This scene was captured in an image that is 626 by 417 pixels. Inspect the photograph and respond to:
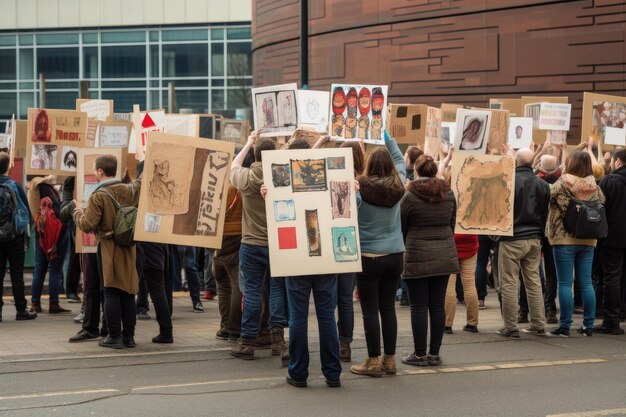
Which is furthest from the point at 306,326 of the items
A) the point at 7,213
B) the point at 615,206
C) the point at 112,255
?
the point at 7,213

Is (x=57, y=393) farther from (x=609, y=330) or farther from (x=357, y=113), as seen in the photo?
(x=609, y=330)

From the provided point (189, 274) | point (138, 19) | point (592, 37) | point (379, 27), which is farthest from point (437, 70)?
point (138, 19)

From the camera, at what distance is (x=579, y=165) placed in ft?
35.7

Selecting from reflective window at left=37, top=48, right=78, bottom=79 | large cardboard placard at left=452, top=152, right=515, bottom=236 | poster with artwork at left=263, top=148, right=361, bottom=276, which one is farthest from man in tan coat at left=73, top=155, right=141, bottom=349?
reflective window at left=37, top=48, right=78, bottom=79

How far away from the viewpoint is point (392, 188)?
8.48 meters

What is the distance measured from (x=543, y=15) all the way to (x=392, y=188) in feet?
40.6

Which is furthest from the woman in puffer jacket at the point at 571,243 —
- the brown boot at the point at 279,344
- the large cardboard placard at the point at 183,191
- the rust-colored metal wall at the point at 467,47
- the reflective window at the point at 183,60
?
the reflective window at the point at 183,60

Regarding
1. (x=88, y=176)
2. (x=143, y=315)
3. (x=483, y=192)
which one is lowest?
(x=143, y=315)

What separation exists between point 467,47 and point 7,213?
11766 mm

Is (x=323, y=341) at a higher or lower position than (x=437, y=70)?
lower

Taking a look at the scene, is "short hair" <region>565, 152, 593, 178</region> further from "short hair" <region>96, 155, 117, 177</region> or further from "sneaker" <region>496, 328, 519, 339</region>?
"short hair" <region>96, 155, 117, 177</region>

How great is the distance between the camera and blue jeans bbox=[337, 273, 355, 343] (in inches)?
341

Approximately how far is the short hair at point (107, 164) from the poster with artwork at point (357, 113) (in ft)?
7.25

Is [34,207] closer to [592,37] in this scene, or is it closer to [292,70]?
[592,37]
